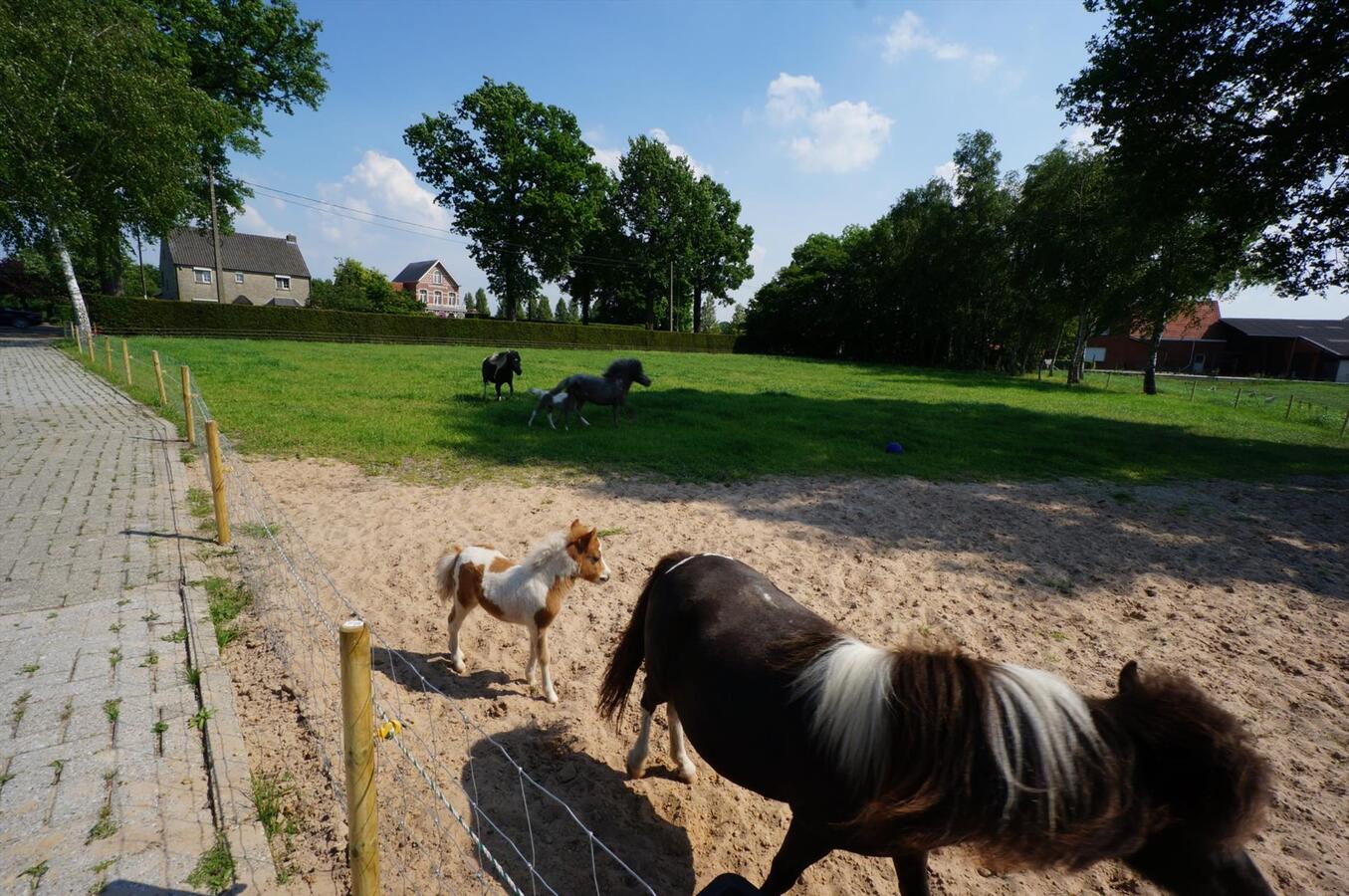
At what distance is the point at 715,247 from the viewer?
5375 centimetres

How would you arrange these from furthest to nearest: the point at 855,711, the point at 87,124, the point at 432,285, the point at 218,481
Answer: the point at 432,285 < the point at 87,124 < the point at 218,481 < the point at 855,711

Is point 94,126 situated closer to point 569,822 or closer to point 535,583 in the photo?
point 535,583

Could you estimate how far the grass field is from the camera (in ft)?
30.9

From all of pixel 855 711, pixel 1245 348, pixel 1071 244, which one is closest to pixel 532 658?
pixel 855 711

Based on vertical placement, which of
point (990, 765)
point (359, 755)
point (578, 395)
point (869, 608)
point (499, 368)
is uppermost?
point (499, 368)

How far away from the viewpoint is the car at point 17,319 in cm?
3684

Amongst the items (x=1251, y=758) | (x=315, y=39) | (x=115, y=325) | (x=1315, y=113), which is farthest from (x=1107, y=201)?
(x=115, y=325)

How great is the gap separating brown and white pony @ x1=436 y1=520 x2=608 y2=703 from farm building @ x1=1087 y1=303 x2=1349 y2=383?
58.7 meters

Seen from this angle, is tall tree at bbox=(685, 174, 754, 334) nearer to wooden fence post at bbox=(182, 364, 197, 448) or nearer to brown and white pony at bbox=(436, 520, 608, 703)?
wooden fence post at bbox=(182, 364, 197, 448)

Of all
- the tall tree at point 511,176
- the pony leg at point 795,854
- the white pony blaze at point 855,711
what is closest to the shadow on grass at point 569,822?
the pony leg at point 795,854

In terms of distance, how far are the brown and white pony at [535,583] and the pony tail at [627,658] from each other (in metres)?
0.64

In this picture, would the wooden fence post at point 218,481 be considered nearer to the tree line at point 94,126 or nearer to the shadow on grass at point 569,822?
the shadow on grass at point 569,822

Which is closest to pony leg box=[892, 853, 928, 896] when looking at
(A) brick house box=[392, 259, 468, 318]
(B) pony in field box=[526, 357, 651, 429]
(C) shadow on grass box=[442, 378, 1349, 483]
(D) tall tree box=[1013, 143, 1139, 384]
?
(C) shadow on grass box=[442, 378, 1349, 483]

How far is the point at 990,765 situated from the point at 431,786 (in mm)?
1953
